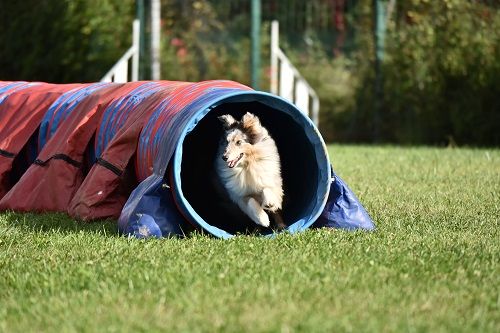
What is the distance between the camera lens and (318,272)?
5.33 metres

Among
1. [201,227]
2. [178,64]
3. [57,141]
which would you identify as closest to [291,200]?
[201,227]

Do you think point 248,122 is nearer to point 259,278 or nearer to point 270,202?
point 270,202

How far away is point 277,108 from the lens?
7.23 meters

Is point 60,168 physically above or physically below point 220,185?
below

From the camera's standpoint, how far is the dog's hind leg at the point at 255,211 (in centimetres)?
715

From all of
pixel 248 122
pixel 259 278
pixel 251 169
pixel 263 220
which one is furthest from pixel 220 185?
pixel 259 278

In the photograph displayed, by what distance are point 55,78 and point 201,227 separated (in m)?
14.4

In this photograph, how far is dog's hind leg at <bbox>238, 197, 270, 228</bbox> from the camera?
282 inches

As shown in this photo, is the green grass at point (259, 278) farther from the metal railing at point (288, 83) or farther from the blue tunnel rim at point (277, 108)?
the metal railing at point (288, 83)

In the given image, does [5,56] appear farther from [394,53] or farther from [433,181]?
[433,181]

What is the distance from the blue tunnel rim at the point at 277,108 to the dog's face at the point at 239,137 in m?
0.27

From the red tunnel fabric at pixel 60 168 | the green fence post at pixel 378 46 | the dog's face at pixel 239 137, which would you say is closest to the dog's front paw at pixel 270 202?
the dog's face at pixel 239 137

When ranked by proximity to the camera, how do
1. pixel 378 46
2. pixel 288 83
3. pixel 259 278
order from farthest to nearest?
pixel 378 46, pixel 288 83, pixel 259 278

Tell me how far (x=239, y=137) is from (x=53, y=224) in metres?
1.59
